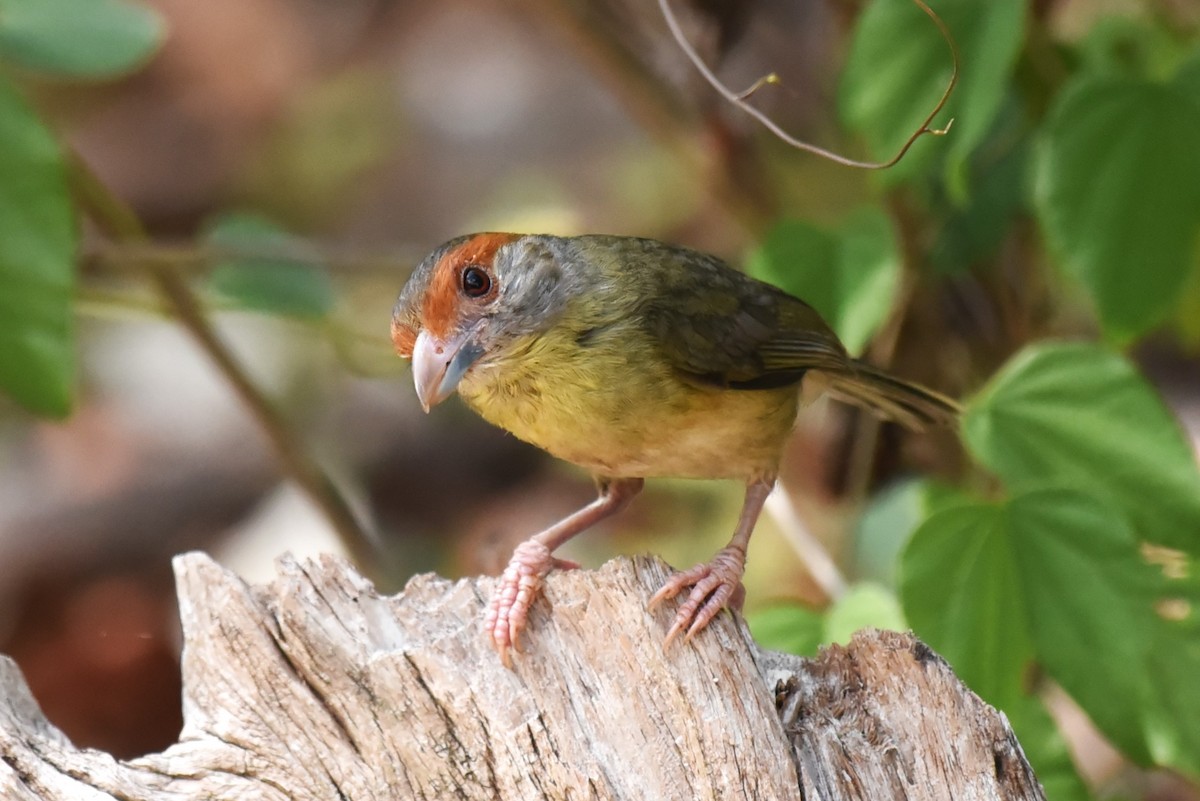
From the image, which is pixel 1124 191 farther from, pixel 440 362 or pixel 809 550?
pixel 440 362

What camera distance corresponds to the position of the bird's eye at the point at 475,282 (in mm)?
2771

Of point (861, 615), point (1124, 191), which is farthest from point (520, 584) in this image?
point (1124, 191)

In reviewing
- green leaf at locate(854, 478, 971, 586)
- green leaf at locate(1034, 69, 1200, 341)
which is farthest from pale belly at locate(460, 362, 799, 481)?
green leaf at locate(854, 478, 971, 586)

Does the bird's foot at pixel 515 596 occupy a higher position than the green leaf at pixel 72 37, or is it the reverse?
the green leaf at pixel 72 37

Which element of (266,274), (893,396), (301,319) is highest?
(266,274)

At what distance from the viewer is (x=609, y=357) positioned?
274 cm

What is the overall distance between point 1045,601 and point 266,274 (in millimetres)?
2301

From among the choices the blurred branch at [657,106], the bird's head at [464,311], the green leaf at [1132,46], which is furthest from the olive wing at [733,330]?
the green leaf at [1132,46]

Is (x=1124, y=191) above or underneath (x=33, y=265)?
above

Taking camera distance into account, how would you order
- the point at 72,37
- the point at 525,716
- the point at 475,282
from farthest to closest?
the point at 72,37
the point at 475,282
the point at 525,716

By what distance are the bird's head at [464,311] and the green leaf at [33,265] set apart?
0.75 m

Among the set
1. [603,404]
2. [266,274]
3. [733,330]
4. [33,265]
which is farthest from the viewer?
[266,274]

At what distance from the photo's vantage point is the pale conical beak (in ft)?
8.75

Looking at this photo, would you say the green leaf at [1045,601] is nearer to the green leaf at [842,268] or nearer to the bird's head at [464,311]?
the green leaf at [842,268]
